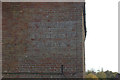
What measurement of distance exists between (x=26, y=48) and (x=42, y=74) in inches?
34.9

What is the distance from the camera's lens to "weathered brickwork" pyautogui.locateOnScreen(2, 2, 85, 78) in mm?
5438

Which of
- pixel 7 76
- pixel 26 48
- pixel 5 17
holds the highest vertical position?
pixel 5 17

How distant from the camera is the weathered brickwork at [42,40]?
544 centimetres

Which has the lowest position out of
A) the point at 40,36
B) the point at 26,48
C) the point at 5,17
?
the point at 26,48

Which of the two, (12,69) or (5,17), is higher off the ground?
(5,17)

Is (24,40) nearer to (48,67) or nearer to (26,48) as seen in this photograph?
(26,48)

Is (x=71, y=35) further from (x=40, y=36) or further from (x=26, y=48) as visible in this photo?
(x=26, y=48)

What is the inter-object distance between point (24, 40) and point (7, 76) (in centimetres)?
114

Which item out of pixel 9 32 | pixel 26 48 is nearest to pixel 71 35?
pixel 26 48

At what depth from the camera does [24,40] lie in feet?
18.2

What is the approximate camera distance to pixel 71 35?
5.53 metres

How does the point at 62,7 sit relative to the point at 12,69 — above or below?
above

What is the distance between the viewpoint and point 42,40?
5562 millimetres

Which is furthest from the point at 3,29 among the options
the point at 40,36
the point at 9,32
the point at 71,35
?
the point at 71,35
